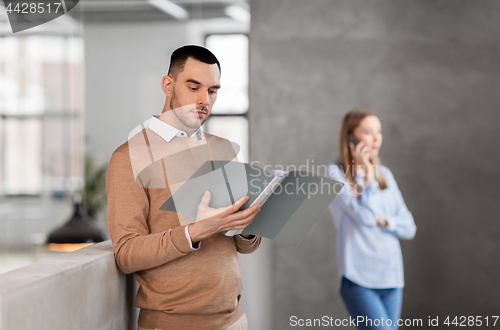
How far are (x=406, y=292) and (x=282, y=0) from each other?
205cm

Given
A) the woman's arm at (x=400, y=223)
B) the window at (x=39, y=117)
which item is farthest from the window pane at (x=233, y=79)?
the woman's arm at (x=400, y=223)

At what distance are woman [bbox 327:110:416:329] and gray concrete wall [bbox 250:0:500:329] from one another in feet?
2.06

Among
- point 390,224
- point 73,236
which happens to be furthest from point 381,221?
point 73,236

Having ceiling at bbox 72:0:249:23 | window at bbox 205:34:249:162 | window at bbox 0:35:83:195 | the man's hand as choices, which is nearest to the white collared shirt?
the man's hand

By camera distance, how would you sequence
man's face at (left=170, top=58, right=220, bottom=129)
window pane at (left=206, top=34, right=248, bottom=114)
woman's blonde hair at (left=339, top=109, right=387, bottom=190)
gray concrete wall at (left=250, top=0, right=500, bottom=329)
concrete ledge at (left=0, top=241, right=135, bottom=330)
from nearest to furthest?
concrete ledge at (left=0, top=241, right=135, bottom=330), man's face at (left=170, top=58, right=220, bottom=129), woman's blonde hair at (left=339, top=109, right=387, bottom=190), gray concrete wall at (left=250, top=0, right=500, bottom=329), window pane at (left=206, top=34, right=248, bottom=114)

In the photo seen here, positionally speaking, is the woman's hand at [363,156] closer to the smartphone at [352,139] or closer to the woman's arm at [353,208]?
the smartphone at [352,139]

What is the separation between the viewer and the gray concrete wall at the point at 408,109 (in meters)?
2.81

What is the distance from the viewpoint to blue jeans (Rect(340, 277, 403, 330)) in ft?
6.41

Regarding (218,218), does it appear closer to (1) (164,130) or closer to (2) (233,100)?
(1) (164,130)

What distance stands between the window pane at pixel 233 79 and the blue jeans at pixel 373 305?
3919mm

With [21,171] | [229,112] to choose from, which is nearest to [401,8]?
[229,112]

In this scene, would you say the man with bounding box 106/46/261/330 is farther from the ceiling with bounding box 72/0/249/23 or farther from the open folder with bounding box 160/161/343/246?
the ceiling with bounding box 72/0/249/23

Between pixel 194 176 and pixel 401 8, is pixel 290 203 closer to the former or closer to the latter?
pixel 194 176

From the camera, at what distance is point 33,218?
6.55 m
